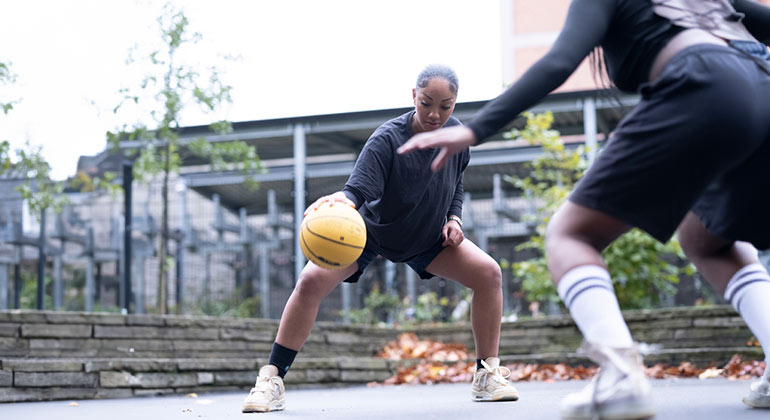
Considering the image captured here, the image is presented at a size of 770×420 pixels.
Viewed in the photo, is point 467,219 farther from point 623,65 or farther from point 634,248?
point 623,65

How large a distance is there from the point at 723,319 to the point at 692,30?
540 cm

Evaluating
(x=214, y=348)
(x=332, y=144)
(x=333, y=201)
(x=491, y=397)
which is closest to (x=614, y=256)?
(x=214, y=348)

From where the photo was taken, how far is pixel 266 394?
148 inches

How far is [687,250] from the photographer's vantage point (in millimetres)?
2963

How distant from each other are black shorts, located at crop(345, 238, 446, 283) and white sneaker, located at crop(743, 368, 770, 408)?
1.54 meters

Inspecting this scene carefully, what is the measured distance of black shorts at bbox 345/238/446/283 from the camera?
386 centimetres

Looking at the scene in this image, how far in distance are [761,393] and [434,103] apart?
1776 millimetres

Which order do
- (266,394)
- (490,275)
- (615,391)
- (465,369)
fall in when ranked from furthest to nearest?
(465,369)
(490,275)
(266,394)
(615,391)

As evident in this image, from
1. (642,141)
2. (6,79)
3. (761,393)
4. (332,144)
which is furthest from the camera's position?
(332,144)

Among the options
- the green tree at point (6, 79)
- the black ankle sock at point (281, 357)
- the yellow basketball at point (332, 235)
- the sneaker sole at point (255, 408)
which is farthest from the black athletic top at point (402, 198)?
the green tree at point (6, 79)

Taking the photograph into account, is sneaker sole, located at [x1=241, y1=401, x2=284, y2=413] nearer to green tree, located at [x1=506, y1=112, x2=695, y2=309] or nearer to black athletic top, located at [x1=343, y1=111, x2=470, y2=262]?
black athletic top, located at [x1=343, y1=111, x2=470, y2=262]

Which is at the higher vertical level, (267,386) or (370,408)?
(267,386)

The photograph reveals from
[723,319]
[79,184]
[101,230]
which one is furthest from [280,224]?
[723,319]

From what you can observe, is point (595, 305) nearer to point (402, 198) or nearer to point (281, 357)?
point (402, 198)
